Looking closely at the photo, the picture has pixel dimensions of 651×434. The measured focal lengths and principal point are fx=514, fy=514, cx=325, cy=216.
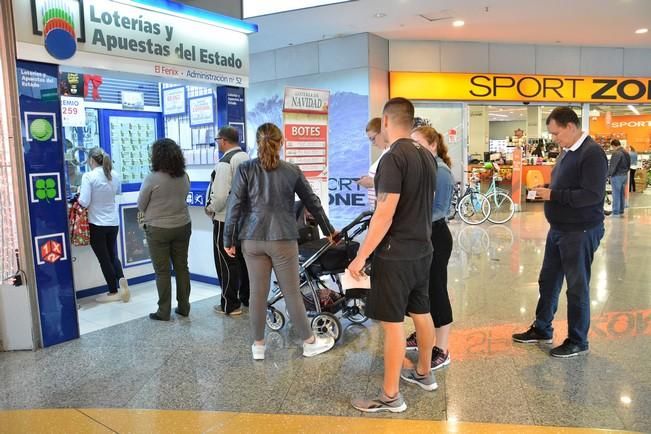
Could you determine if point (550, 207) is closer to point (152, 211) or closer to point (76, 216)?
point (152, 211)

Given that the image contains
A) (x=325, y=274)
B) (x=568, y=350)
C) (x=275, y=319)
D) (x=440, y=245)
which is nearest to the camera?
(x=440, y=245)

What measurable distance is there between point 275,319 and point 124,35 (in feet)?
8.40

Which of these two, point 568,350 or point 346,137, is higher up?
point 346,137

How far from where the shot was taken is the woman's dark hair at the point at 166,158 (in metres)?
4.19

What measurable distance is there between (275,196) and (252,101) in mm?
8567

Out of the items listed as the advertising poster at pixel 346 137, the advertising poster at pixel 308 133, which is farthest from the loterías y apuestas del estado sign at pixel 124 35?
the advertising poster at pixel 346 137

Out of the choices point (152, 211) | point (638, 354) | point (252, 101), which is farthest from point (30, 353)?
point (252, 101)

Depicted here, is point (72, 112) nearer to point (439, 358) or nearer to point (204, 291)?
point (204, 291)

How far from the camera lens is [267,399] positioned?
9.71ft

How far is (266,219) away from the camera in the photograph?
10.8ft

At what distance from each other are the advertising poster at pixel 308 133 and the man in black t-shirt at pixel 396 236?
2.29 meters

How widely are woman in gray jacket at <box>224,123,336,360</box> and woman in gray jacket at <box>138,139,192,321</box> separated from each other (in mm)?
1039

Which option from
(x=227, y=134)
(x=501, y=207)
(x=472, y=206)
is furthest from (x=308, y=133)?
(x=501, y=207)

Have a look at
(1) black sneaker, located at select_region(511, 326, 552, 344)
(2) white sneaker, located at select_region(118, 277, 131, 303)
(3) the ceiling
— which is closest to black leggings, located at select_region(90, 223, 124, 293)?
(2) white sneaker, located at select_region(118, 277, 131, 303)
